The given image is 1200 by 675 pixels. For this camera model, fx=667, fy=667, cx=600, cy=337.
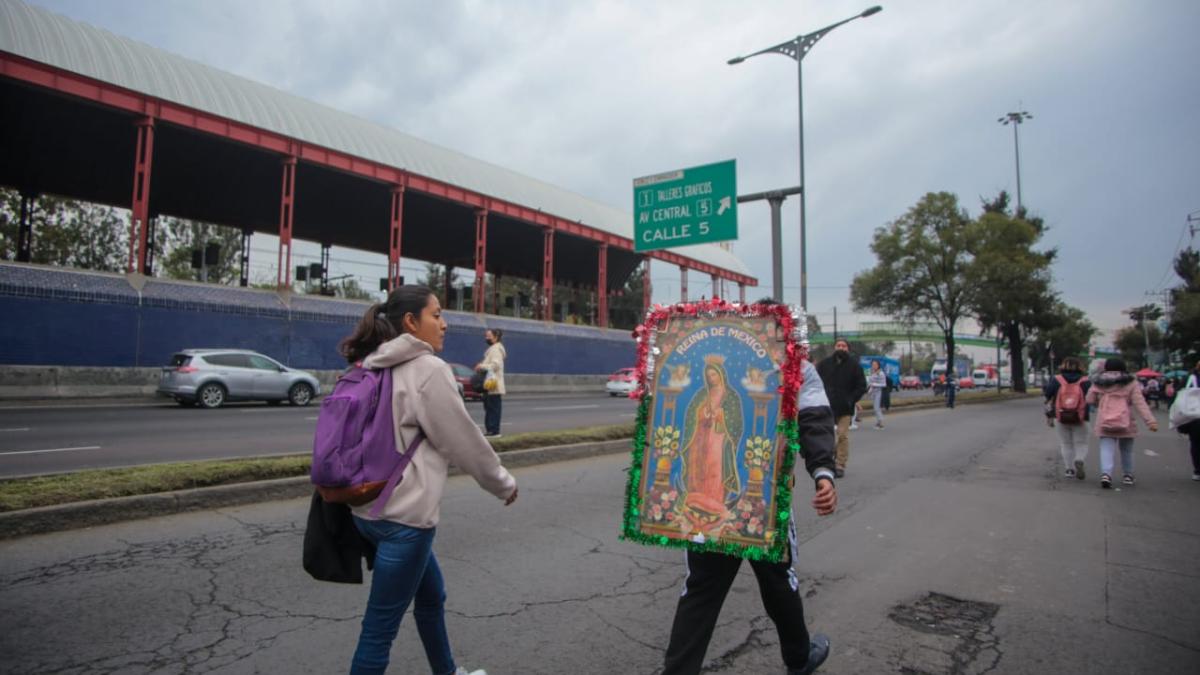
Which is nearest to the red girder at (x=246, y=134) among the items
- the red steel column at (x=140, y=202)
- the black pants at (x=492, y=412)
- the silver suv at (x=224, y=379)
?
the red steel column at (x=140, y=202)

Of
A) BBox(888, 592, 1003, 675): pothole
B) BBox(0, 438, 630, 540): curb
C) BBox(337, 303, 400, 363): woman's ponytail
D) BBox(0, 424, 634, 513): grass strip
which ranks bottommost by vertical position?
BBox(888, 592, 1003, 675): pothole

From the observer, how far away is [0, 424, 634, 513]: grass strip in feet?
17.6

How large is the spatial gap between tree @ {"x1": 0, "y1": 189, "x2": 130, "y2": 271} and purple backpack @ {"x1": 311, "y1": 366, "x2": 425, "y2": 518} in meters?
34.9

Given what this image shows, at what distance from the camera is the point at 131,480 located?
605cm

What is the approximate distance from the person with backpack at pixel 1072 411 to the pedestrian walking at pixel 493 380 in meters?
7.91

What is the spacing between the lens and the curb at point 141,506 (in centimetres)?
504

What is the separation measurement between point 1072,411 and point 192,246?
4118cm

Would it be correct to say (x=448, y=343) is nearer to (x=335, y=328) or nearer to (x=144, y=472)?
(x=335, y=328)

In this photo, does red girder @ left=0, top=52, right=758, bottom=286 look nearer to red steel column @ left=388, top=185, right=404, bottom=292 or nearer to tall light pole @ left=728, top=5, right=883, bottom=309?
red steel column @ left=388, top=185, right=404, bottom=292

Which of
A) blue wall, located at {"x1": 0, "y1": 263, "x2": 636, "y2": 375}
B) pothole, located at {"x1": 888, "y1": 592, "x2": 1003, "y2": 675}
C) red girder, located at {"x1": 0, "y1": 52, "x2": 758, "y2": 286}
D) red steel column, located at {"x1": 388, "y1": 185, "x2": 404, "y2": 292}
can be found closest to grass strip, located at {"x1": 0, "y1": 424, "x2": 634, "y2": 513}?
pothole, located at {"x1": 888, "y1": 592, "x2": 1003, "y2": 675}

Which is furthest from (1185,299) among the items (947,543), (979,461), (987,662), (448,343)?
(987,662)

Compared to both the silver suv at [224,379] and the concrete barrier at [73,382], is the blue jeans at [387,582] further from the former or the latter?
the concrete barrier at [73,382]

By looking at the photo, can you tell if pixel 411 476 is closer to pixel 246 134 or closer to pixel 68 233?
pixel 246 134

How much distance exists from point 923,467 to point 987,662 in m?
7.24
